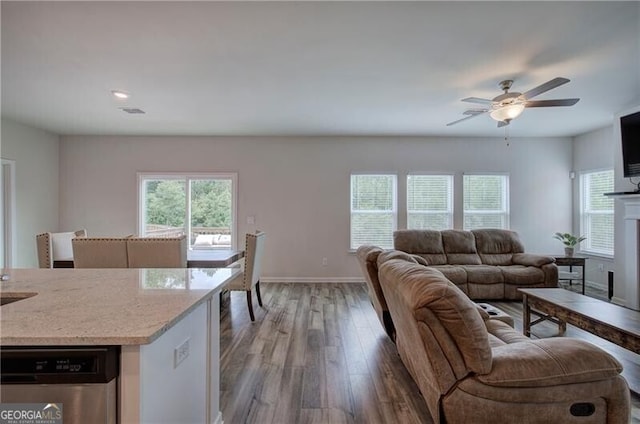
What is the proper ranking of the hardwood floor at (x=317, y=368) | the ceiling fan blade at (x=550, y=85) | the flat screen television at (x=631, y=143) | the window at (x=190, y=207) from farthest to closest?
1. the window at (x=190, y=207)
2. the flat screen television at (x=631, y=143)
3. the ceiling fan blade at (x=550, y=85)
4. the hardwood floor at (x=317, y=368)

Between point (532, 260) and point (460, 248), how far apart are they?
0.98 m

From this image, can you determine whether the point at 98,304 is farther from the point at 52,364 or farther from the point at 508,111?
the point at 508,111

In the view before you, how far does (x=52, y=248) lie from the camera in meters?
3.62

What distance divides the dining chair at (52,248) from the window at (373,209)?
4.27 metres

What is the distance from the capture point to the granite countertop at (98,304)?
0.94 metres

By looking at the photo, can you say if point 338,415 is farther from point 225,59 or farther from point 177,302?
point 225,59

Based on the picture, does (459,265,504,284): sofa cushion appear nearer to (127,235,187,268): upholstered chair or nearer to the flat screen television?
the flat screen television

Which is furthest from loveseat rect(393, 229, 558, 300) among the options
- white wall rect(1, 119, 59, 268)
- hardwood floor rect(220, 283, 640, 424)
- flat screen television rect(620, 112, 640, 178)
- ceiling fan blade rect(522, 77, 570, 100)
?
white wall rect(1, 119, 59, 268)

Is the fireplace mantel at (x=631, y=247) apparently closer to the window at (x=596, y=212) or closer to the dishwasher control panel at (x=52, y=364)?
the window at (x=596, y=212)

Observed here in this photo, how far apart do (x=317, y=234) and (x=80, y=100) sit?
398 centimetres

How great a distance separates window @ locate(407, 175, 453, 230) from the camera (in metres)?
5.84

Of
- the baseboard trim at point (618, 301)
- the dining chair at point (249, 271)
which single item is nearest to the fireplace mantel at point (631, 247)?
the baseboard trim at point (618, 301)

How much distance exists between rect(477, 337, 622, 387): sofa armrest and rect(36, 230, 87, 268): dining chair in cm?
423

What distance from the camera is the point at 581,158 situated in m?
5.64
